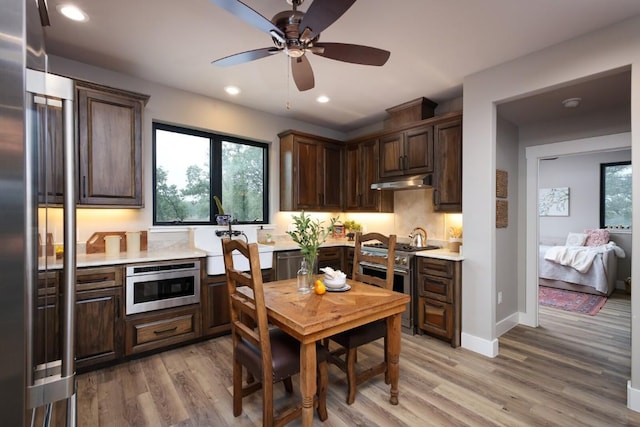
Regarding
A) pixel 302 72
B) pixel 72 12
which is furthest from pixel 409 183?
pixel 72 12

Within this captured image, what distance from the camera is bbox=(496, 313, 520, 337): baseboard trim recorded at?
11.2 feet

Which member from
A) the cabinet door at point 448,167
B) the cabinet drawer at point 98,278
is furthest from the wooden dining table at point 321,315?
the cabinet door at point 448,167

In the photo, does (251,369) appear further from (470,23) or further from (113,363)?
(470,23)

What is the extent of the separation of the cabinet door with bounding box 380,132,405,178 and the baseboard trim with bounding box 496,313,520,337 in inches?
83.4

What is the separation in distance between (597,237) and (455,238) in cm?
428

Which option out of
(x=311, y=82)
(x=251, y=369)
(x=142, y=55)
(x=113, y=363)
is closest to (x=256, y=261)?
(x=251, y=369)

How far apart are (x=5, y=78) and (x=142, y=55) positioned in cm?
278

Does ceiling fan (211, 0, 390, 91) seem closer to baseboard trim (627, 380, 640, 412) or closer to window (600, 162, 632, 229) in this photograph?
baseboard trim (627, 380, 640, 412)

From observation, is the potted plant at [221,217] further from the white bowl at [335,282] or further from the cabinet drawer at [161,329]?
the white bowl at [335,282]

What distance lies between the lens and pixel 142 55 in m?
2.73

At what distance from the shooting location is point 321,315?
→ 1.68m

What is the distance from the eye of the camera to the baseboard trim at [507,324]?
3.42m

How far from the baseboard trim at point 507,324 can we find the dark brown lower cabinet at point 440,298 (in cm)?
69

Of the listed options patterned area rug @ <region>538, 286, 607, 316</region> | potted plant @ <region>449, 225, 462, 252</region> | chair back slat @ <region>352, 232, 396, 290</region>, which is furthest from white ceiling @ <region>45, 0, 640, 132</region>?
patterned area rug @ <region>538, 286, 607, 316</region>
